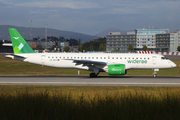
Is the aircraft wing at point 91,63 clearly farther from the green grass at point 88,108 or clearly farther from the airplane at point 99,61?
the green grass at point 88,108

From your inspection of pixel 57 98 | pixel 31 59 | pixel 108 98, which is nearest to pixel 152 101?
pixel 108 98

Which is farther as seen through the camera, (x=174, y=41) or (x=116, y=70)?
(x=174, y=41)

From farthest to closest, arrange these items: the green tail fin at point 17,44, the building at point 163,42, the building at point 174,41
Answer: the building at point 163,42, the building at point 174,41, the green tail fin at point 17,44

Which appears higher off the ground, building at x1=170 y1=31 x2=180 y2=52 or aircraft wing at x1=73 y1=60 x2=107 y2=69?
building at x1=170 y1=31 x2=180 y2=52

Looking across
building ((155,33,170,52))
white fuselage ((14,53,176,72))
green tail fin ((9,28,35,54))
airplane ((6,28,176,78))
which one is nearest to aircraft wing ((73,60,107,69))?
airplane ((6,28,176,78))

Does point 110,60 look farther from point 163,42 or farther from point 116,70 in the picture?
point 163,42

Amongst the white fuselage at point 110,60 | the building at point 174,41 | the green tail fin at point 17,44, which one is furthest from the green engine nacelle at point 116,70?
the building at point 174,41

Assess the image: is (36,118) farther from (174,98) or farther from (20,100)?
(174,98)

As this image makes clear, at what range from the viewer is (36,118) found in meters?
8.55

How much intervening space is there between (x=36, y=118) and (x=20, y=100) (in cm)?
192

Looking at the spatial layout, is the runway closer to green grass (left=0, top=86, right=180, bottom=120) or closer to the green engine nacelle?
the green engine nacelle

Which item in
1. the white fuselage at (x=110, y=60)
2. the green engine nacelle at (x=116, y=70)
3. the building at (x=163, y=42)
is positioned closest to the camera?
the green engine nacelle at (x=116, y=70)

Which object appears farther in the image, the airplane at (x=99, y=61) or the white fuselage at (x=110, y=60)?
the white fuselage at (x=110, y=60)

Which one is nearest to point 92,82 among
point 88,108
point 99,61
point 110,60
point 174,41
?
point 99,61
